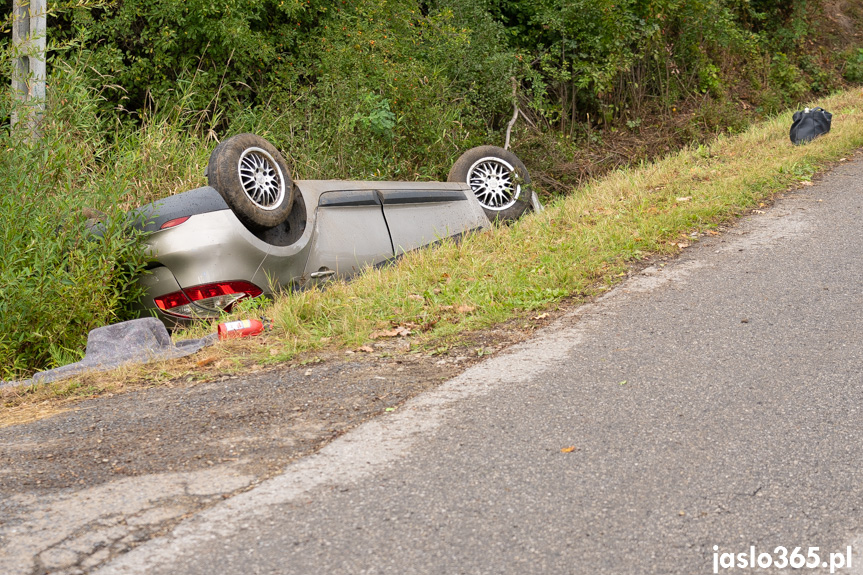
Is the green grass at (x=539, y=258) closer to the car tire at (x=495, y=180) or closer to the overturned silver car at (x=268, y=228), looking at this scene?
the overturned silver car at (x=268, y=228)

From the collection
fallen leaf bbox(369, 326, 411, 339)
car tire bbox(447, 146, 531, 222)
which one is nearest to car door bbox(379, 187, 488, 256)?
car tire bbox(447, 146, 531, 222)

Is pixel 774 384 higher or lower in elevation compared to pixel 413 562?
lower

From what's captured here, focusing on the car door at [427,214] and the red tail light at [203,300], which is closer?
the red tail light at [203,300]

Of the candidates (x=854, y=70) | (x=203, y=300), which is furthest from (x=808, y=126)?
(x=854, y=70)

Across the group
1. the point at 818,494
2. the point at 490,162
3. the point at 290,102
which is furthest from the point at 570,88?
the point at 818,494

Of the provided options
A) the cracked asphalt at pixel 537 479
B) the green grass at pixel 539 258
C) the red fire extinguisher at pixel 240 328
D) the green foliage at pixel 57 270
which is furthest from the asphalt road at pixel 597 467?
the green foliage at pixel 57 270

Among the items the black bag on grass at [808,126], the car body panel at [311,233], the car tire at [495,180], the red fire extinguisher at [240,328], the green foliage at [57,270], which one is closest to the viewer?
the red fire extinguisher at [240,328]

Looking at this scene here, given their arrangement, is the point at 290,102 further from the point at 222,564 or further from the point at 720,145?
the point at 222,564

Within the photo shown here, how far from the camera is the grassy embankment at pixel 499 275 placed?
4984mm

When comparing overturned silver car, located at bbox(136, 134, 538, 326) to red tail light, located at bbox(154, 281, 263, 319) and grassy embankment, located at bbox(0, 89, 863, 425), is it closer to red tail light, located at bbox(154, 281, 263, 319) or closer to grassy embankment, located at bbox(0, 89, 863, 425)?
red tail light, located at bbox(154, 281, 263, 319)

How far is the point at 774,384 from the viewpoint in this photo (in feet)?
13.5

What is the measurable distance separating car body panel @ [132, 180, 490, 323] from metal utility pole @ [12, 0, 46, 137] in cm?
239

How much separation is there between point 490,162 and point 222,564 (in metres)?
7.05

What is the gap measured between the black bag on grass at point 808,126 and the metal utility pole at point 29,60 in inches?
353
